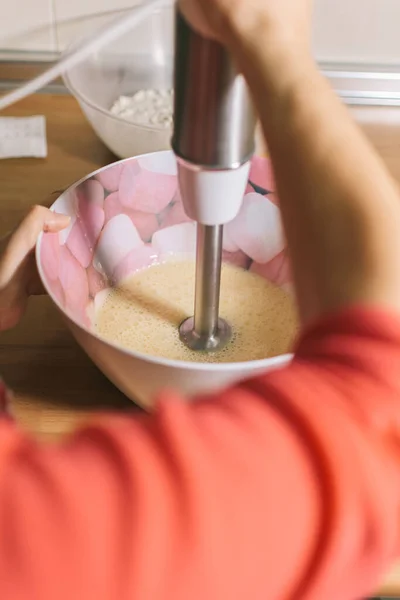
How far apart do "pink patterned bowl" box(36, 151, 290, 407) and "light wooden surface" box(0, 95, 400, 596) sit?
0.04 metres

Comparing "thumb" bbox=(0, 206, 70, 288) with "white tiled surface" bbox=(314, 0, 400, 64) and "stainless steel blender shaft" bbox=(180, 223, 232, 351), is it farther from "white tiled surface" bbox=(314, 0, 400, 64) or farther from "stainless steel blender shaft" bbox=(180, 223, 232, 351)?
"white tiled surface" bbox=(314, 0, 400, 64)

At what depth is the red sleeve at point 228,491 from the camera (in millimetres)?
238

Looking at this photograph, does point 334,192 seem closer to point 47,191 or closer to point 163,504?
point 163,504

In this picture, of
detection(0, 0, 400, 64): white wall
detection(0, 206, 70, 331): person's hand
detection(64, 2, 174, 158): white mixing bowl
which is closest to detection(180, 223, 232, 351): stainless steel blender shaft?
detection(0, 206, 70, 331): person's hand

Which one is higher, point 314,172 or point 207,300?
point 314,172

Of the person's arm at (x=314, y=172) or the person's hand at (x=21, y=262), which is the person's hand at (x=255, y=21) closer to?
the person's arm at (x=314, y=172)

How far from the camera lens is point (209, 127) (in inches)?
14.4

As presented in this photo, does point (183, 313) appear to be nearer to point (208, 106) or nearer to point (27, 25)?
point (208, 106)

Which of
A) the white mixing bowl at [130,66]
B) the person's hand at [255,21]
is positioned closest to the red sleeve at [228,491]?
the person's hand at [255,21]

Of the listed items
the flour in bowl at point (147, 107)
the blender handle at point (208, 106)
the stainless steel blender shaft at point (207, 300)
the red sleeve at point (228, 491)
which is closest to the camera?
the red sleeve at point (228, 491)

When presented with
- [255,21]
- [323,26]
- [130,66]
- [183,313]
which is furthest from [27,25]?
[255,21]

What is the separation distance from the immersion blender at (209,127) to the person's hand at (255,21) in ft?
0.06

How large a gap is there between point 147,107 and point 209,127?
0.42 meters

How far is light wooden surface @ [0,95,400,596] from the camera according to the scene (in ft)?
1.59
